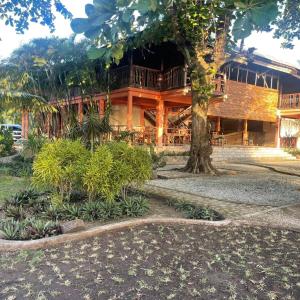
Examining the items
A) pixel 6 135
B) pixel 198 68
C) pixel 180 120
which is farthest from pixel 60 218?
pixel 180 120

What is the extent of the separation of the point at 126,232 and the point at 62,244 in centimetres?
87

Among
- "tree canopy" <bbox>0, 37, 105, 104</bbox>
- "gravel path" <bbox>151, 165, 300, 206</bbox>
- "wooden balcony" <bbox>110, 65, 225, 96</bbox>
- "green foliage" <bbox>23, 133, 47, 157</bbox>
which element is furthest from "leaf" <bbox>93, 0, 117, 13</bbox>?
"wooden balcony" <bbox>110, 65, 225, 96</bbox>

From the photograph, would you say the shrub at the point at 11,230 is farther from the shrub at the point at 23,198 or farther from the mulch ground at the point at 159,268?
the shrub at the point at 23,198

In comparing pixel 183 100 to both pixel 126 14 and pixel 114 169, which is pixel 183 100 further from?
pixel 126 14

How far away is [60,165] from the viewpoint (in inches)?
206

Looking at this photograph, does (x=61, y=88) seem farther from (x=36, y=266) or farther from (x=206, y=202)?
(x=36, y=266)

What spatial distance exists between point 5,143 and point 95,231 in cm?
1464

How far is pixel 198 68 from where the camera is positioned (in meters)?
11.2

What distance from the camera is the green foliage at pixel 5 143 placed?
55.3ft

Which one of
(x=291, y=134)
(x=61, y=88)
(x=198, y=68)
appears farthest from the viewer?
(x=291, y=134)

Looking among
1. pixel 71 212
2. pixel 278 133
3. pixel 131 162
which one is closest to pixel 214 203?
pixel 131 162

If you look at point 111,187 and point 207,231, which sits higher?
point 111,187

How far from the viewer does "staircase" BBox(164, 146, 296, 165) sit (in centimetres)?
1620

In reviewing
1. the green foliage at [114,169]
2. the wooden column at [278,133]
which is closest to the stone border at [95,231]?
the green foliage at [114,169]
